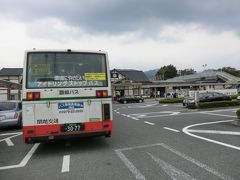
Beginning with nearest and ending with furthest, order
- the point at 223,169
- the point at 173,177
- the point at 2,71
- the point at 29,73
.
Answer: the point at 173,177 < the point at 223,169 < the point at 29,73 < the point at 2,71

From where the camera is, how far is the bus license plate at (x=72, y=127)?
7580 millimetres

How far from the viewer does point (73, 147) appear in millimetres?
8555

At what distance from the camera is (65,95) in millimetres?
7637

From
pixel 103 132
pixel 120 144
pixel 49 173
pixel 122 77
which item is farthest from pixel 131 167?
pixel 122 77

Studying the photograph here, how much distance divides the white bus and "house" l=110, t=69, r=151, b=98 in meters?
50.3

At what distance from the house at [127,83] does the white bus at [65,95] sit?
50276mm

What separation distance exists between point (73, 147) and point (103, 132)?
132 centimetres

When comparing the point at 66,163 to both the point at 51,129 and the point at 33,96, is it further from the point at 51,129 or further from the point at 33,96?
the point at 33,96

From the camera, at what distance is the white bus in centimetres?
739

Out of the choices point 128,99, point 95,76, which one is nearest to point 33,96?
point 95,76

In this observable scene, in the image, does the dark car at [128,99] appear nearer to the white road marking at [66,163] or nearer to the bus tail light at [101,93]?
the bus tail light at [101,93]

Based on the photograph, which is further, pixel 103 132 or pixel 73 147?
pixel 73 147

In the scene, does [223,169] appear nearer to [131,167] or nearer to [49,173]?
[131,167]

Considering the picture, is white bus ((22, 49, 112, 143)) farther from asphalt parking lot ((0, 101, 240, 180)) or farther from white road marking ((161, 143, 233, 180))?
white road marking ((161, 143, 233, 180))
